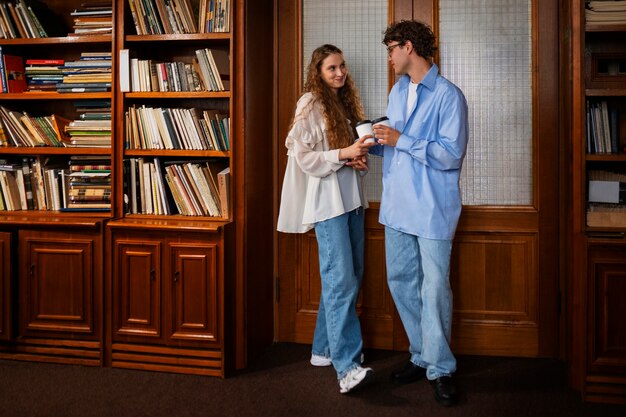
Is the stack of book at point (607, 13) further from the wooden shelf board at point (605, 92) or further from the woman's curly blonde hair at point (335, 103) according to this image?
the woman's curly blonde hair at point (335, 103)

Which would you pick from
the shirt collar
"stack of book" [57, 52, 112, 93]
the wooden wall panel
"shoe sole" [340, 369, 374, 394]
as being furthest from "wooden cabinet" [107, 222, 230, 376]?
the wooden wall panel

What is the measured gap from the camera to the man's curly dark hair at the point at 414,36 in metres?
2.92

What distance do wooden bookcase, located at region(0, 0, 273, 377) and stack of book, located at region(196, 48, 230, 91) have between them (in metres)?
0.07

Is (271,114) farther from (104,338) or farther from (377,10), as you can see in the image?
(104,338)

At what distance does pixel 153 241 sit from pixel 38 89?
1187 millimetres

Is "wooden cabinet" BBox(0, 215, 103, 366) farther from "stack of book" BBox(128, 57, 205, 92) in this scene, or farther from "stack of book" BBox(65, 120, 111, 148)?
"stack of book" BBox(128, 57, 205, 92)

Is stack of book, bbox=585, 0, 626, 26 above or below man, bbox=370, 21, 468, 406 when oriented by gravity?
above

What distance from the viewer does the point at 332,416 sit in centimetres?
269

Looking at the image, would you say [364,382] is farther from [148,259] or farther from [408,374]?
[148,259]

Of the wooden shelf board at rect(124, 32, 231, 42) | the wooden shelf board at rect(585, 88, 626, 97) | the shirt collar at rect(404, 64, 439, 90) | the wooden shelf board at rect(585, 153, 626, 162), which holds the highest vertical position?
the wooden shelf board at rect(124, 32, 231, 42)

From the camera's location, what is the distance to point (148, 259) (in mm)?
3234

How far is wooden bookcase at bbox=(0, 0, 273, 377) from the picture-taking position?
320 centimetres

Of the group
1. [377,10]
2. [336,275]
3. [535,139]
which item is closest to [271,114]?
[377,10]

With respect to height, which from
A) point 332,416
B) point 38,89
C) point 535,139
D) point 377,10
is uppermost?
point 377,10
